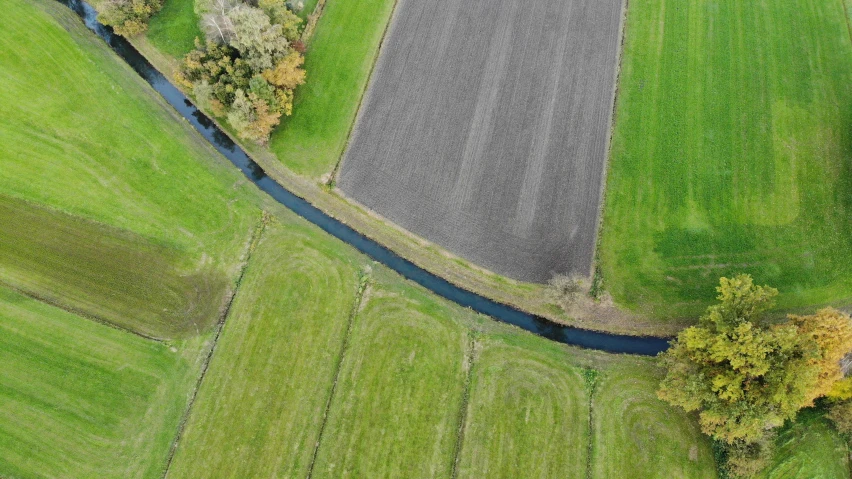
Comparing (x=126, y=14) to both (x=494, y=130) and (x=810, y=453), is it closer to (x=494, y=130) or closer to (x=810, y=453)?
(x=494, y=130)

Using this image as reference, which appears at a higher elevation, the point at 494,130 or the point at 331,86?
the point at 331,86

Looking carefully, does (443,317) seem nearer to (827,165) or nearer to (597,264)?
(597,264)

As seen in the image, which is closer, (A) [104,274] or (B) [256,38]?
(A) [104,274]

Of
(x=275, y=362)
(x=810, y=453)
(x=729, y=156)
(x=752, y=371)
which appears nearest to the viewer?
(x=752, y=371)

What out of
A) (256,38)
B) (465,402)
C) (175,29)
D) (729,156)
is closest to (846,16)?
(729,156)

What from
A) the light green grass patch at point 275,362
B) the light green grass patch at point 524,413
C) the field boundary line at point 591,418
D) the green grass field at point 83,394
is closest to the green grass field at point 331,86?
the light green grass patch at point 275,362

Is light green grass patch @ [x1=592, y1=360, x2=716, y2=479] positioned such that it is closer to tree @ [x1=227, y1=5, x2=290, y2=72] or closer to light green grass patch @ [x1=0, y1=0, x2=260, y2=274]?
light green grass patch @ [x1=0, y1=0, x2=260, y2=274]

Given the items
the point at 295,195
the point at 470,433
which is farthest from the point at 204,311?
the point at 470,433
